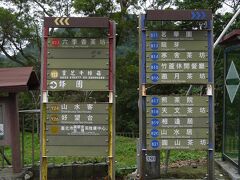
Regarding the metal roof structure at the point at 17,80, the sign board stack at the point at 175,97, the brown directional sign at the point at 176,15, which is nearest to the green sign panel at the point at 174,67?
the sign board stack at the point at 175,97

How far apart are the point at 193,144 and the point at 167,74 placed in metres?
1.14

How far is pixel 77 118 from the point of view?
6395 mm

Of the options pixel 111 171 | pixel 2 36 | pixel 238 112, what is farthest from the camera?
pixel 2 36

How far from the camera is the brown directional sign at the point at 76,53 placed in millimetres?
6422

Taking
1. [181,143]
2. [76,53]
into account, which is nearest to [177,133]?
[181,143]

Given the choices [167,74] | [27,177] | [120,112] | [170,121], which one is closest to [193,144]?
[170,121]

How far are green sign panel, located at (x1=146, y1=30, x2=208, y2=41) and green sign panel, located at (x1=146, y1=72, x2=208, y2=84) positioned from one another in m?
0.55

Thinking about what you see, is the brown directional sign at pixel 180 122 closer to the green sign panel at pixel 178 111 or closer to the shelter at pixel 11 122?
the green sign panel at pixel 178 111

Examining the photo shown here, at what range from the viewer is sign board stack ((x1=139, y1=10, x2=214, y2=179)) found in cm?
640

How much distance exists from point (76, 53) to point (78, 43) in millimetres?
156

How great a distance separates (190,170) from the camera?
25.2ft

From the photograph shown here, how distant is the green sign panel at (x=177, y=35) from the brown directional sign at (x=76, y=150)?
73.2 inches

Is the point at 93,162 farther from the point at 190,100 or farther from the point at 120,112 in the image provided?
the point at 120,112

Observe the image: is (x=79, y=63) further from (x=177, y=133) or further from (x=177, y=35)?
(x=177, y=133)
